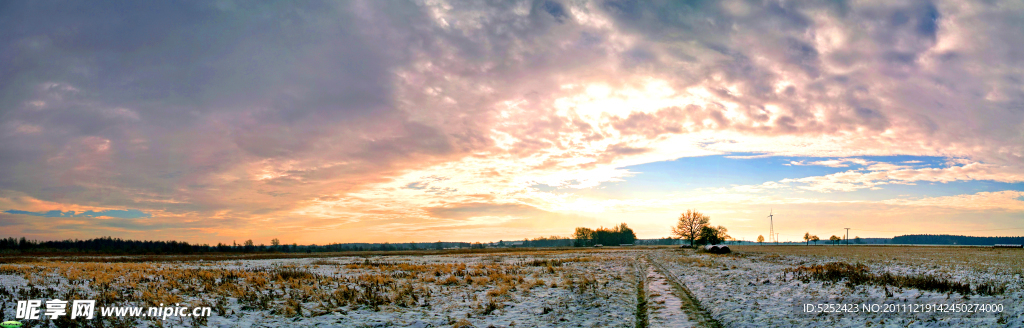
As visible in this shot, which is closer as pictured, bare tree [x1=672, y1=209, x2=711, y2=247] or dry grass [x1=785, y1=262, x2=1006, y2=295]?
dry grass [x1=785, y1=262, x2=1006, y2=295]

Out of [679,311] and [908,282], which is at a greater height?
[908,282]

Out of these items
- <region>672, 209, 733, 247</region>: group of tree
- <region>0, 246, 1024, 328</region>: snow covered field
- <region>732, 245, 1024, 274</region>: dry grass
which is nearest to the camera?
<region>0, 246, 1024, 328</region>: snow covered field

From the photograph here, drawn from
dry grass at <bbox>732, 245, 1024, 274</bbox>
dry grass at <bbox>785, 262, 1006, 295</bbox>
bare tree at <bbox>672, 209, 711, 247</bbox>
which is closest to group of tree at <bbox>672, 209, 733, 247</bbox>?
bare tree at <bbox>672, 209, 711, 247</bbox>

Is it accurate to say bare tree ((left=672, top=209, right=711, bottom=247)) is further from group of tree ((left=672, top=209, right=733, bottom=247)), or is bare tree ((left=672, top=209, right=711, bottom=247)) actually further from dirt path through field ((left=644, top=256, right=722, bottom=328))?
dirt path through field ((left=644, top=256, right=722, bottom=328))

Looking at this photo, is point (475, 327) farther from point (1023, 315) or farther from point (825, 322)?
point (1023, 315)

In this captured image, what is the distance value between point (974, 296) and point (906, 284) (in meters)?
2.97

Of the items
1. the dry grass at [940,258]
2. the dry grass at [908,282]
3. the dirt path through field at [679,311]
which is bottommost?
the dry grass at [940,258]

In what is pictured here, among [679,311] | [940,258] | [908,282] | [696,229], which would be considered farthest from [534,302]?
[696,229]

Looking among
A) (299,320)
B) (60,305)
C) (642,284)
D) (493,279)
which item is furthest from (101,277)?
(642,284)

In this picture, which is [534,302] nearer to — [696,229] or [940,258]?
[940,258]

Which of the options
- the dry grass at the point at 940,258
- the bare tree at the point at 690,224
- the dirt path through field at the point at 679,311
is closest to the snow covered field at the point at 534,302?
the dirt path through field at the point at 679,311

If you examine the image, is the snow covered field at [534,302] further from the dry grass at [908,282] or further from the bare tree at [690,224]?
the bare tree at [690,224]

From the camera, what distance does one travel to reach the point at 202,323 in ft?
40.9

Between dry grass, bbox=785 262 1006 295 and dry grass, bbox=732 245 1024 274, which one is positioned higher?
dry grass, bbox=785 262 1006 295
